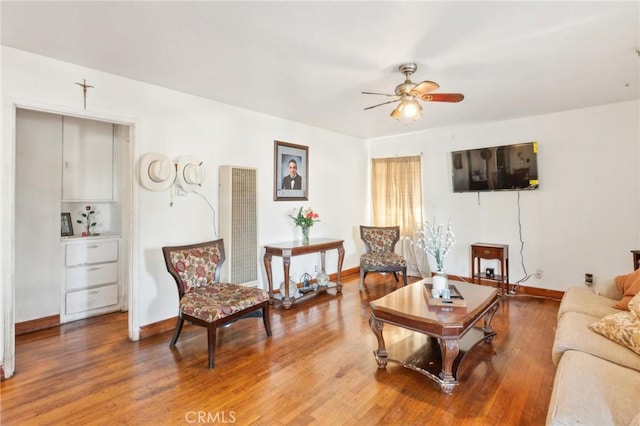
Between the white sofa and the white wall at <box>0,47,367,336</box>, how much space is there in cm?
318

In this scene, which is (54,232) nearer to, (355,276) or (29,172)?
(29,172)

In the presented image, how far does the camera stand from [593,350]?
1777 millimetres

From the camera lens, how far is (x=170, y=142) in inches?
128

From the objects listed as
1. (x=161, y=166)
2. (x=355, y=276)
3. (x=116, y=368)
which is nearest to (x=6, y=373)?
(x=116, y=368)

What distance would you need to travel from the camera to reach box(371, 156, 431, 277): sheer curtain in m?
5.36

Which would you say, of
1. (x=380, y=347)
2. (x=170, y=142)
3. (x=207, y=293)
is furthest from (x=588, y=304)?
(x=170, y=142)

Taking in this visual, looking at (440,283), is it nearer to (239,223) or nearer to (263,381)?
(263,381)

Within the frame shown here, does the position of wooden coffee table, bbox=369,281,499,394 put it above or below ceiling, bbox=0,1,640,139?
below

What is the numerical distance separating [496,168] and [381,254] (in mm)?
2036

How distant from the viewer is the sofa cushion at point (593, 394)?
50.1 inches

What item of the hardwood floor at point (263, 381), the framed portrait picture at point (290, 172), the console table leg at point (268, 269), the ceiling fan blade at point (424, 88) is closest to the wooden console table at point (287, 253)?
the console table leg at point (268, 269)

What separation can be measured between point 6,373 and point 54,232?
5.04ft

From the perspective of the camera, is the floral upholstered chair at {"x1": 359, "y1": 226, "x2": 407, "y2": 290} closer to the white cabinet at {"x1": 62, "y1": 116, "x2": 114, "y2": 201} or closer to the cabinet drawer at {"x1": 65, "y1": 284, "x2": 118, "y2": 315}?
the cabinet drawer at {"x1": 65, "y1": 284, "x2": 118, "y2": 315}

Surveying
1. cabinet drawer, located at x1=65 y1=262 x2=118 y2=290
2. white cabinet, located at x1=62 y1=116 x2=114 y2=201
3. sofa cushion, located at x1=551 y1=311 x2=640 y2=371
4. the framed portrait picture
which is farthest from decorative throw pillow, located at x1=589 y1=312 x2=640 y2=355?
white cabinet, located at x1=62 y1=116 x2=114 y2=201
